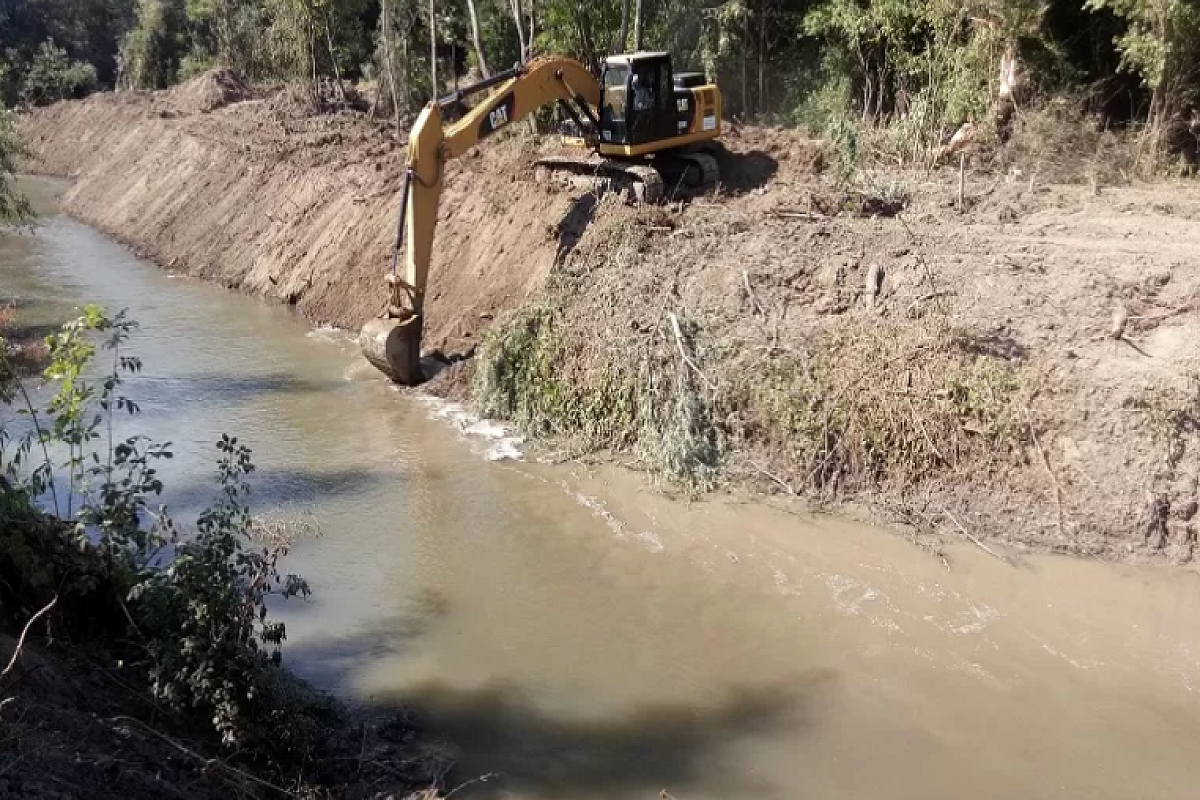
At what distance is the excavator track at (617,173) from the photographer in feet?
47.4

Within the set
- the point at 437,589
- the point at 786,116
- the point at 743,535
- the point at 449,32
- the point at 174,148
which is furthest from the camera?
the point at 449,32

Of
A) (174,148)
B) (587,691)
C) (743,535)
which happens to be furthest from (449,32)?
(587,691)

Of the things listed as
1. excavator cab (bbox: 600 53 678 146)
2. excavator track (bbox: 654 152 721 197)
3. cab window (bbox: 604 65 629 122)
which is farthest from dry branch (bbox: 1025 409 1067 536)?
cab window (bbox: 604 65 629 122)

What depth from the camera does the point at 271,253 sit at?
19547 mm

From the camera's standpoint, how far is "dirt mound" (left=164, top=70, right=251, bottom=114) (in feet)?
100

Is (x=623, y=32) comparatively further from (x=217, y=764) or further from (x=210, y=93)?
(x=217, y=764)

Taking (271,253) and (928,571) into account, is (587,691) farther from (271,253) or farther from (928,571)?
(271,253)

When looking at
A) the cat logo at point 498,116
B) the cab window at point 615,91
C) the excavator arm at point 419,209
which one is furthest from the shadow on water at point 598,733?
the cab window at point 615,91

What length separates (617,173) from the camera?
15.0m

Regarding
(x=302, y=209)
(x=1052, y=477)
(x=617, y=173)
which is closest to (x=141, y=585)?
(x=1052, y=477)

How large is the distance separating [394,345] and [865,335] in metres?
5.80

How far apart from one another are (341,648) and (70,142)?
33.7 m

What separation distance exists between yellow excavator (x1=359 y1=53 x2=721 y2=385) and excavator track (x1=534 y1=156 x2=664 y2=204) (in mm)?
16

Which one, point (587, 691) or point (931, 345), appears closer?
point (587, 691)
